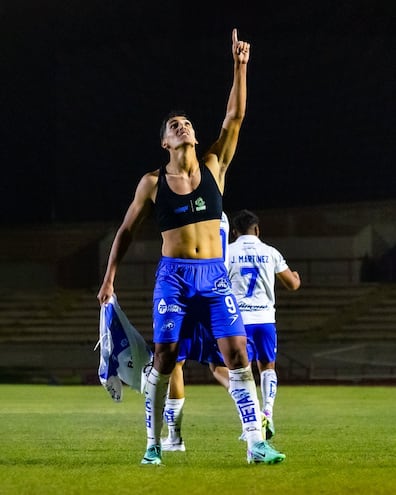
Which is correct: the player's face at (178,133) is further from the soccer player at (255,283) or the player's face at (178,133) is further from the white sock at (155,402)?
the soccer player at (255,283)

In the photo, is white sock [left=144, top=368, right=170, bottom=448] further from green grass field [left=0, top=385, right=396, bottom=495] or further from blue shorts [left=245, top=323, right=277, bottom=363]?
blue shorts [left=245, top=323, right=277, bottom=363]

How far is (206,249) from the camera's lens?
19.7 ft

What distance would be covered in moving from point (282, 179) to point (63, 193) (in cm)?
645

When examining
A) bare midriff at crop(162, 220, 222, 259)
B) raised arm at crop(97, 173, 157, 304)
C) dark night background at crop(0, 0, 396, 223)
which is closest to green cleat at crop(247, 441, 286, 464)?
bare midriff at crop(162, 220, 222, 259)

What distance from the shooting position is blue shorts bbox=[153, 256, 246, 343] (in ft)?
19.3

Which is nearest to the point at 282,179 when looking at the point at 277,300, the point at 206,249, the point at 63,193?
the point at 277,300

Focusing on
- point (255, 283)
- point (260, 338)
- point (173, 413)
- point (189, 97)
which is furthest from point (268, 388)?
point (189, 97)

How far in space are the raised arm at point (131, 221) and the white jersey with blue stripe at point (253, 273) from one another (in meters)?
2.71

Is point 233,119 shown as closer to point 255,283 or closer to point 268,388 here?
point 255,283

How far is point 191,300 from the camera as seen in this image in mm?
5938

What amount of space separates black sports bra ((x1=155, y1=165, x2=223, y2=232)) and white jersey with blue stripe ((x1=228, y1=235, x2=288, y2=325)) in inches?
108

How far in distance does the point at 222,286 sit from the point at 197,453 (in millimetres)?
1448

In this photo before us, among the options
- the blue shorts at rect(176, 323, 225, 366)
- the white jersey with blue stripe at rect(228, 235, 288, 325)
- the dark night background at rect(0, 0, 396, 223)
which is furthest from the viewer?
the dark night background at rect(0, 0, 396, 223)

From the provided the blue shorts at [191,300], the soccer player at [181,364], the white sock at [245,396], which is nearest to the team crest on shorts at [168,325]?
the blue shorts at [191,300]
